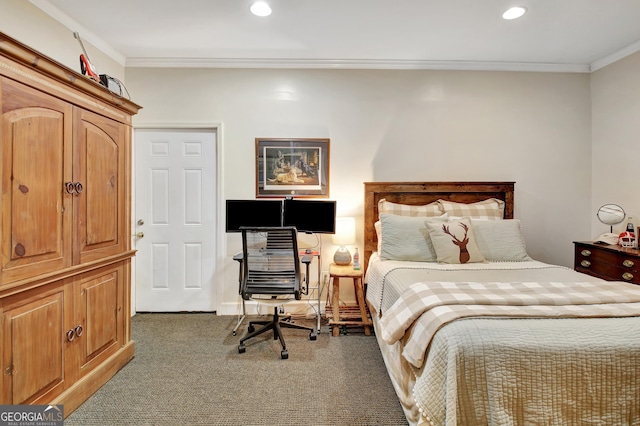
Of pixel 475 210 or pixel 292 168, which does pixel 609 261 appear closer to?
pixel 475 210

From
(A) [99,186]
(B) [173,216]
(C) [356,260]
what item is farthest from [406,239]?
(B) [173,216]

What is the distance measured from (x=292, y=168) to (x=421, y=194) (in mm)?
1434

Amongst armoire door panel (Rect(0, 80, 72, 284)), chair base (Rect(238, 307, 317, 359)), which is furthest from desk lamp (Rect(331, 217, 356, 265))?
armoire door panel (Rect(0, 80, 72, 284))

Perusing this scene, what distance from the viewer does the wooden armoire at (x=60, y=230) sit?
4.55 ft

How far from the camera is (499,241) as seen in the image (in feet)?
8.57

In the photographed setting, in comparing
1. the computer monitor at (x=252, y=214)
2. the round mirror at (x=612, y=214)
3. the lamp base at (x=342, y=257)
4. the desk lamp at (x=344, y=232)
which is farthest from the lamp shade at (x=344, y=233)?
the round mirror at (x=612, y=214)

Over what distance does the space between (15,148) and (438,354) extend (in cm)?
220

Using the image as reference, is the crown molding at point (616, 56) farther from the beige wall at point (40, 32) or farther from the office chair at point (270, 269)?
the beige wall at point (40, 32)

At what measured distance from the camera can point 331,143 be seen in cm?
319

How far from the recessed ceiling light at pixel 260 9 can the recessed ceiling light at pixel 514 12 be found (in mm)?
1875

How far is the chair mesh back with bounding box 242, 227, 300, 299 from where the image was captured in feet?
7.57

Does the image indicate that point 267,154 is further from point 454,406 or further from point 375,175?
point 454,406

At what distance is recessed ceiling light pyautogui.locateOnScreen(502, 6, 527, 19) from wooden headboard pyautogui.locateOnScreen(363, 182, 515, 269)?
149cm

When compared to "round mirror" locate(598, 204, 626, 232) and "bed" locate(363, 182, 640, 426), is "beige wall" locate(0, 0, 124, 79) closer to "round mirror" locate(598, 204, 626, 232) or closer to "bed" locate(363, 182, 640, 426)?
"bed" locate(363, 182, 640, 426)
